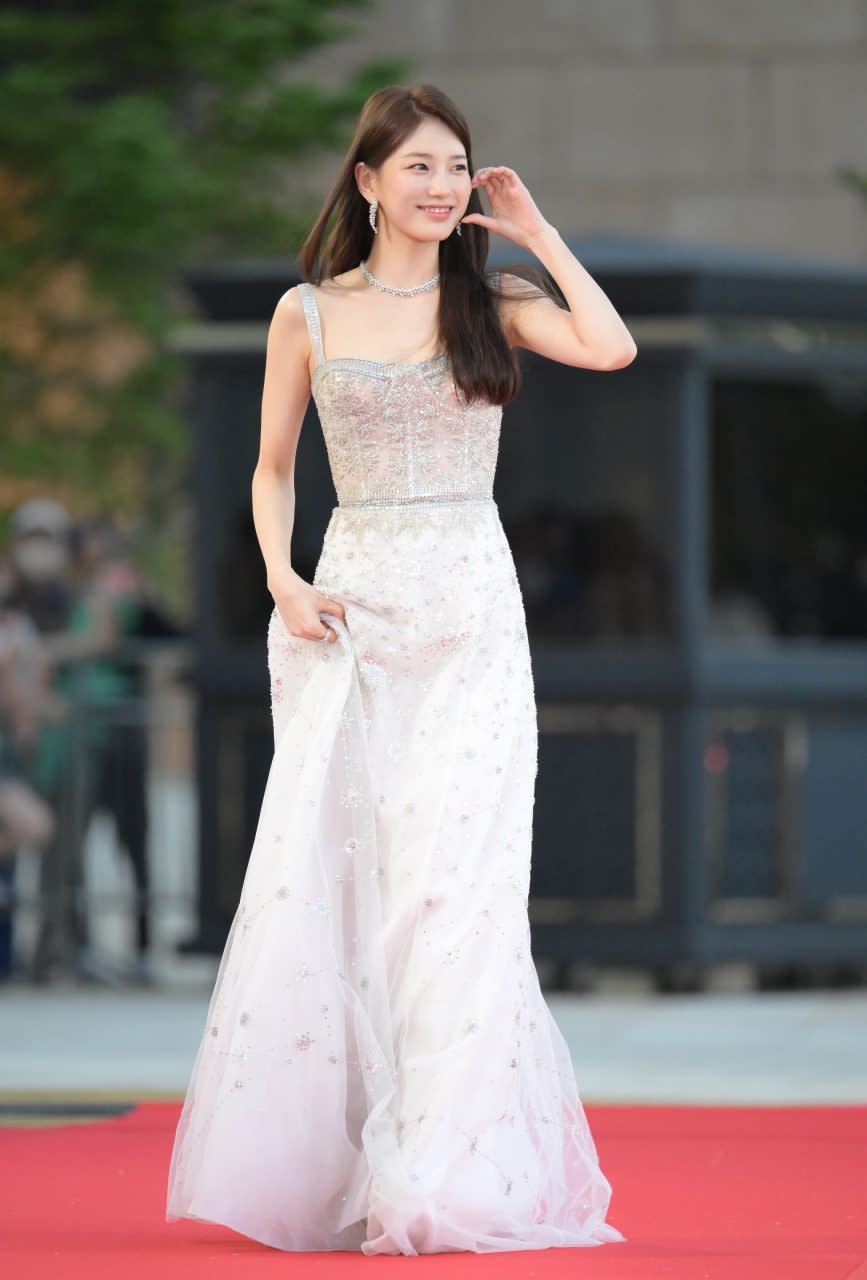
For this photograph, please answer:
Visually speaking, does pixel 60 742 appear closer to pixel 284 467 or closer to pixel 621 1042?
pixel 621 1042

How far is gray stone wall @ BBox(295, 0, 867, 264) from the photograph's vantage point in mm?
20453

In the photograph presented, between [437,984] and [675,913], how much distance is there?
4.67 m

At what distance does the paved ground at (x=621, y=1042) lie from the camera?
6715 mm

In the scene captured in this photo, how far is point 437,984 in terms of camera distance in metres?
4.15

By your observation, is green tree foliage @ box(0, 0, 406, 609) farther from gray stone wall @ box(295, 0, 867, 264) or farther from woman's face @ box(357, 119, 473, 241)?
woman's face @ box(357, 119, 473, 241)

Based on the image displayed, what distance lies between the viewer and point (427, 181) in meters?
4.25

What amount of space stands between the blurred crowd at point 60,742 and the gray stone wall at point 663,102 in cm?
1113

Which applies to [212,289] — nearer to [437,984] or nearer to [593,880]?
[593,880]

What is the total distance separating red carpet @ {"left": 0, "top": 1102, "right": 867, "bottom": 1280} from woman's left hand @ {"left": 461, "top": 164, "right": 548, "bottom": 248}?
1719 mm

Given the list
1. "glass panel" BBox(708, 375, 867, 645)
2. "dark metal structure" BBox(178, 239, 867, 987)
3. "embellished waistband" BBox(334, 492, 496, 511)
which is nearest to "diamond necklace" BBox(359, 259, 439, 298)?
"embellished waistband" BBox(334, 492, 496, 511)

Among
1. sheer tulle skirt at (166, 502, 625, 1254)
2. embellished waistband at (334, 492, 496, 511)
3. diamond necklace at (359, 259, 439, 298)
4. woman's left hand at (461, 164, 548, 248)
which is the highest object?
woman's left hand at (461, 164, 548, 248)

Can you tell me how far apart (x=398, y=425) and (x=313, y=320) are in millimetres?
238

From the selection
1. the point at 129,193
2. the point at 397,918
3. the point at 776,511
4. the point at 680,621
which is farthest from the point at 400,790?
the point at 129,193

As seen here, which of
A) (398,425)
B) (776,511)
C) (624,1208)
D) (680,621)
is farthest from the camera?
(776,511)
